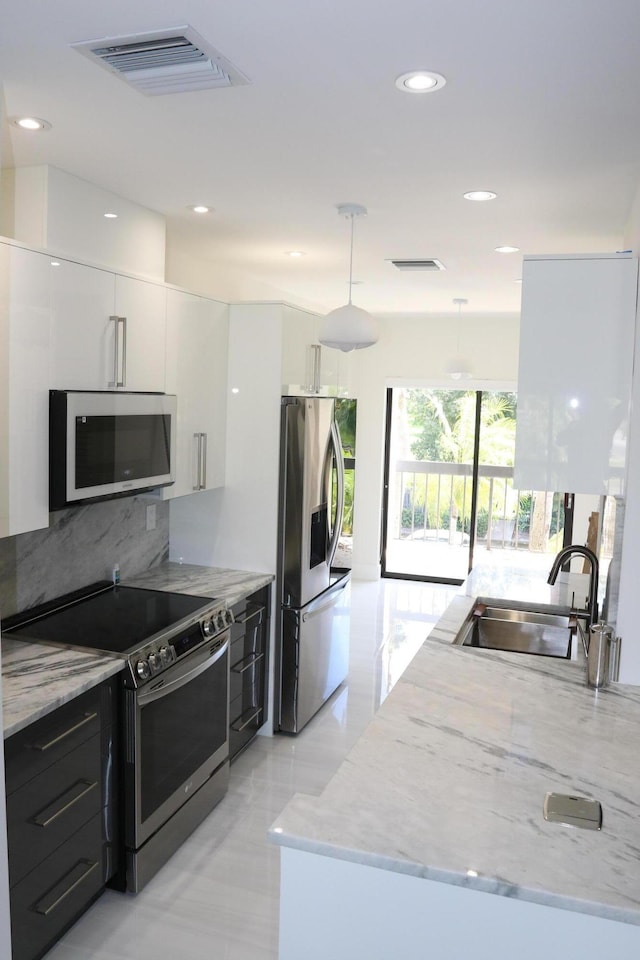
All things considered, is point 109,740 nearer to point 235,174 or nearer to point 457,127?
point 235,174

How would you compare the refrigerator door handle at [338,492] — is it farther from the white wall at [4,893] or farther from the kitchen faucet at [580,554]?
the white wall at [4,893]

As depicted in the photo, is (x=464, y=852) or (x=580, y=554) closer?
(x=464, y=852)

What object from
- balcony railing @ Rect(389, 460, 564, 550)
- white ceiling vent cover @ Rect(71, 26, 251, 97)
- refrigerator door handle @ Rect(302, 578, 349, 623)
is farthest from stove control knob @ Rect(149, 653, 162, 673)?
balcony railing @ Rect(389, 460, 564, 550)

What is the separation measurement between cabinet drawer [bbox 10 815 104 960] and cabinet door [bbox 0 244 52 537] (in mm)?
1005

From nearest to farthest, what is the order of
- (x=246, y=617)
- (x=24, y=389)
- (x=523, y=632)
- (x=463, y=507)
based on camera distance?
1. (x=24, y=389)
2. (x=523, y=632)
3. (x=246, y=617)
4. (x=463, y=507)

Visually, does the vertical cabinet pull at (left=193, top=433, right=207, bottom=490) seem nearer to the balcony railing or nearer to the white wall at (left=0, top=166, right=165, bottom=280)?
the white wall at (left=0, top=166, right=165, bottom=280)

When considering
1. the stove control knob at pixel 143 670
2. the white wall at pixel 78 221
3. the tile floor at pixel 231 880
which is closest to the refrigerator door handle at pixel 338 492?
the tile floor at pixel 231 880

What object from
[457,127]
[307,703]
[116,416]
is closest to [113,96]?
[457,127]

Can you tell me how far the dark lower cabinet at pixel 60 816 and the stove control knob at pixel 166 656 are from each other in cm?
23

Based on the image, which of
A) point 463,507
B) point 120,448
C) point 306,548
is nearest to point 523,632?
point 306,548

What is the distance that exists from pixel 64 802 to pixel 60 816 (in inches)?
1.6

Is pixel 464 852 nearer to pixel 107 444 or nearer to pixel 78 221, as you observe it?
pixel 107 444

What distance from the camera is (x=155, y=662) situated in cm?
276

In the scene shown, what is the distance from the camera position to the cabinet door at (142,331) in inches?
121
